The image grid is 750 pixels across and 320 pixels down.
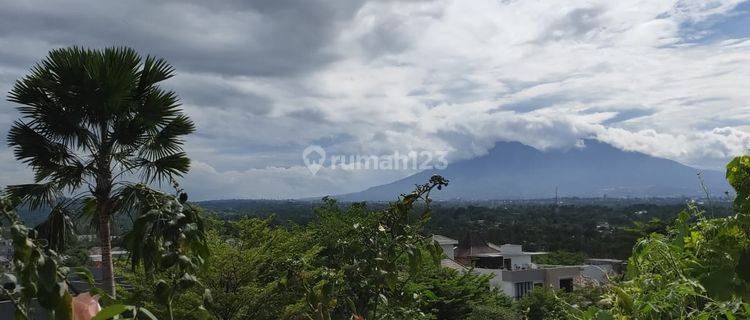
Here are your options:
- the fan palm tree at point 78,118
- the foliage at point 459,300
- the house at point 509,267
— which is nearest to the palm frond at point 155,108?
the fan palm tree at point 78,118

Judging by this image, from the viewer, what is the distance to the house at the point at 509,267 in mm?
32094

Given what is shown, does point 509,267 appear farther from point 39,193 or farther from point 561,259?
point 39,193

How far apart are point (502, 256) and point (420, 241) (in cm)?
3838

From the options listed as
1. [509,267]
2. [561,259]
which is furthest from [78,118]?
[561,259]

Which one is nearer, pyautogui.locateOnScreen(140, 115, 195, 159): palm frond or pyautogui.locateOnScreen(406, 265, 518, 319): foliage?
pyautogui.locateOnScreen(140, 115, 195, 159): palm frond

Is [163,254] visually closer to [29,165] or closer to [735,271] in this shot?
[735,271]

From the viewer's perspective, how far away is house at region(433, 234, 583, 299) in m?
32.1

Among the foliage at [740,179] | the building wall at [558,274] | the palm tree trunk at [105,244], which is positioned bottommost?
the building wall at [558,274]

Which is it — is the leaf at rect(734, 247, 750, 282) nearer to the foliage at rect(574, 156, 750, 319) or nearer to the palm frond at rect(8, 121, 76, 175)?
the foliage at rect(574, 156, 750, 319)

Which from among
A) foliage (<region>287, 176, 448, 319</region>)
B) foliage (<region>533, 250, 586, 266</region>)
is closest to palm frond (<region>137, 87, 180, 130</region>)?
foliage (<region>287, 176, 448, 319</region>)

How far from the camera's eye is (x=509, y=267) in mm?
38844

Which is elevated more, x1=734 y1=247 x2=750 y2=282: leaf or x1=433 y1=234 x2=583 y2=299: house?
x1=734 y1=247 x2=750 y2=282: leaf

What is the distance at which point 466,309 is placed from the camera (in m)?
18.1

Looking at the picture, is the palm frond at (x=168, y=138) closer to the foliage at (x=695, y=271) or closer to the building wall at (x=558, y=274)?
the foliage at (x=695, y=271)
